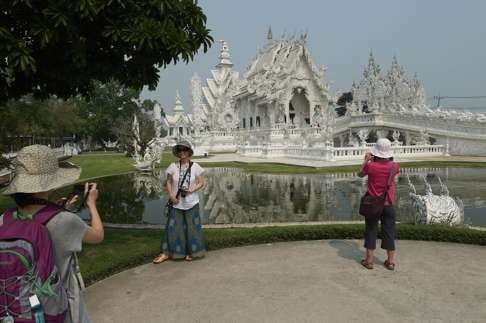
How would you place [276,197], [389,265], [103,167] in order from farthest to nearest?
[103,167] → [276,197] → [389,265]

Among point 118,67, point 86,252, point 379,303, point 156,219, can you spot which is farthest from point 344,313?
point 156,219

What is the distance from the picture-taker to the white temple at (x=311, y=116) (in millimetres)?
26203

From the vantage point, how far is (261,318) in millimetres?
3518

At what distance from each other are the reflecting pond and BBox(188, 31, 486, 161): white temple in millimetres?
8176

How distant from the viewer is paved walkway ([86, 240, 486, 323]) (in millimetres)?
3605

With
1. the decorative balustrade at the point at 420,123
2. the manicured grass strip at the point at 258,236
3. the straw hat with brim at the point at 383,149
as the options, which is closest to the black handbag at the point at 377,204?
the straw hat with brim at the point at 383,149

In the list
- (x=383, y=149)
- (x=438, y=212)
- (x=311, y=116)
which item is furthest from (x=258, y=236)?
(x=311, y=116)

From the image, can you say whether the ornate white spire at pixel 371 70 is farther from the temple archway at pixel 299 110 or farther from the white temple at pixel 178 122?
the white temple at pixel 178 122

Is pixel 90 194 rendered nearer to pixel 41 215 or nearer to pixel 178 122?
pixel 41 215

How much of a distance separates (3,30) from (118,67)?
162 centimetres

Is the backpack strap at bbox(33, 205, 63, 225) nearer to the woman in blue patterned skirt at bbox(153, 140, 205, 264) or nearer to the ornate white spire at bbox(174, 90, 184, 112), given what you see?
the woman in blue patterned skirt at bbox(153, 140, 205, 264)

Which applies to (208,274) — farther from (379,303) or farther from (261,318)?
(379,303)

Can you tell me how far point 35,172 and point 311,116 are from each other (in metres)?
41.4

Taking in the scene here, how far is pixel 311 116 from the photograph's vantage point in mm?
42219
